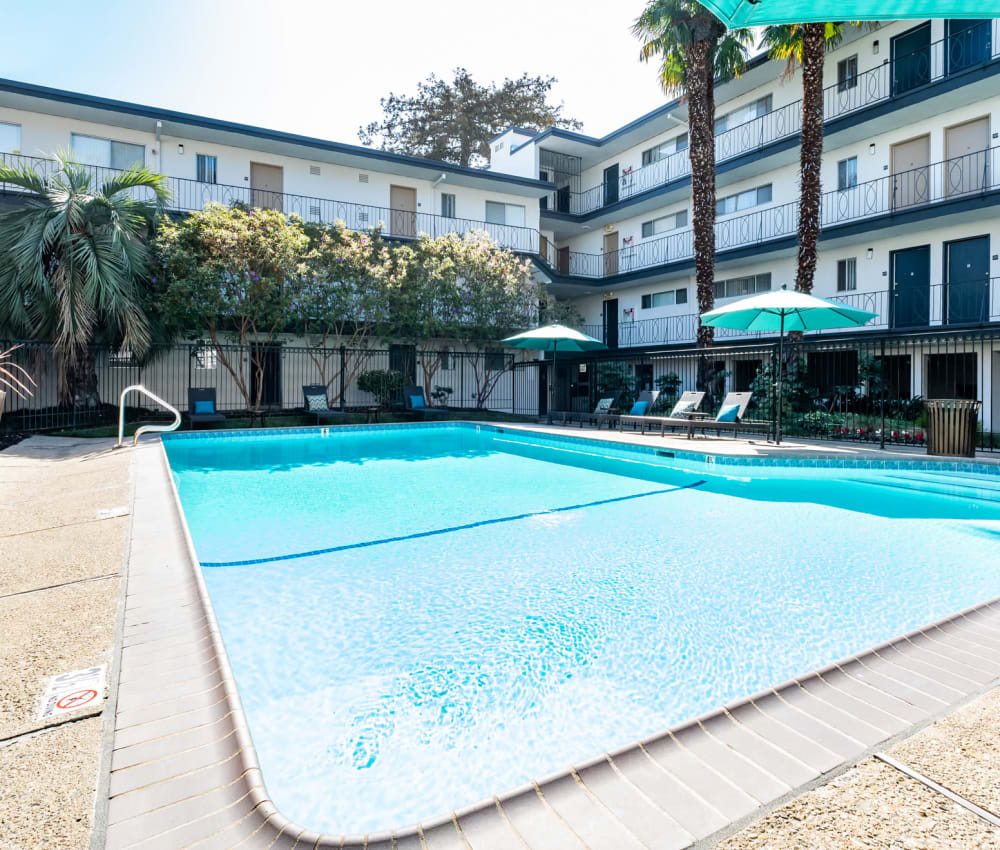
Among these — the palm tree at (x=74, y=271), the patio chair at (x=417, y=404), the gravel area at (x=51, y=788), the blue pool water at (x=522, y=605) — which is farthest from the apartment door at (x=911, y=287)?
the palm tree at (x=74, y=271)

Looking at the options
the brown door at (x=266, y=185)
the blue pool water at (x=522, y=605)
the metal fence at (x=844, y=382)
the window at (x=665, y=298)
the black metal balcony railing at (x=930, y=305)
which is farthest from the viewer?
the window at (x=665, y=298)

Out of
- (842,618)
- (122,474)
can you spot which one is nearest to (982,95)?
(842,618)

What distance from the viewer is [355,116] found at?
29016 millimetres

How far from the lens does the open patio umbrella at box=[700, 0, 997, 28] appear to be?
11.6 ft

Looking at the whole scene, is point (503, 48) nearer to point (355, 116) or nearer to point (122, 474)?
point (355, 116)

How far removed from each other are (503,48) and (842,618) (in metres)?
27.5

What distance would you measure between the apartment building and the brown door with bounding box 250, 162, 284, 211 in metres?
8.91

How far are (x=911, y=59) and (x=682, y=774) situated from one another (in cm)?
1945

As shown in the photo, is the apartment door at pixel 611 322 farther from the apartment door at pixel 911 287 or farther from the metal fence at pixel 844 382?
the apartment door at pixel 911 287

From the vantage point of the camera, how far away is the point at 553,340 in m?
15.4

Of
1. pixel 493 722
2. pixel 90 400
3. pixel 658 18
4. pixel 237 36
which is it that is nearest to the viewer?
pixel 493 722

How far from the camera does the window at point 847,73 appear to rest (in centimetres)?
1609

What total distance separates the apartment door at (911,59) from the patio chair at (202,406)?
18223 millimetres

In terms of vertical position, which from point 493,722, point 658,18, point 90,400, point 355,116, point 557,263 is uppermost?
point 355,116
